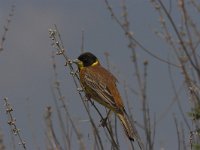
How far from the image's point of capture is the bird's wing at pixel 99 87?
7.92 m

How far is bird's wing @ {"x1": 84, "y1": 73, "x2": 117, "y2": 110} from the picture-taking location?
7.92 metres

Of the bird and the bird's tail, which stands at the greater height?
the bird

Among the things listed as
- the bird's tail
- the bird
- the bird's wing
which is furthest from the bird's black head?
the bird's tail

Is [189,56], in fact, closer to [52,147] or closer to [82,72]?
[52,147]

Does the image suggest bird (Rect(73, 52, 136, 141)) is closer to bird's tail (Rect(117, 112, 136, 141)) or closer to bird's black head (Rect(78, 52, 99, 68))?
bird's tail (Rect(117, 112, 136, 141))

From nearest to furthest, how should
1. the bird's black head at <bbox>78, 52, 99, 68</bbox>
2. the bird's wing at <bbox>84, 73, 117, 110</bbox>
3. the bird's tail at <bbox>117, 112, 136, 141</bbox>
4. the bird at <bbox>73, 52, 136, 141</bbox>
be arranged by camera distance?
the bird's tail at <bbox>117, 112, 136, 141</bbox> < the bird at <bbox>73, 52, 136, 141</bbox> < the bird's wing at <bbox>84, 73, 117, 110</bbox> < the bird's black head at <bbox>78, 52, 99, 68</bbox>

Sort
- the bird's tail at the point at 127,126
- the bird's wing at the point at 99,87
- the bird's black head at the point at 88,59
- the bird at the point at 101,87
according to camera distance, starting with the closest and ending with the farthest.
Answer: the bird's tail at the point at 127,126 < the bird at the point at 101,87 < the bird's wing at the point at 99,87 < the bird's black head at the point at 88,59

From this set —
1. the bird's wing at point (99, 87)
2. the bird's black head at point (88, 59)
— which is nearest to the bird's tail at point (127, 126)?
the bird's wing at point (99, 87)

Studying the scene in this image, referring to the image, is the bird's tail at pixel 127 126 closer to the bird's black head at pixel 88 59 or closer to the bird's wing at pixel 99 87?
the bird's wing at pixel 99 87

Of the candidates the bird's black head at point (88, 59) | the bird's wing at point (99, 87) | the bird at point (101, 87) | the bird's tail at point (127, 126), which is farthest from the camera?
the bird's black head at point (88, 59)

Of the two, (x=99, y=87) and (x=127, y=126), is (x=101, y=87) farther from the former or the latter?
(x=127, y=126)

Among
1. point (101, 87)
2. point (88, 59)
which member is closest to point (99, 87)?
point (101, 87)

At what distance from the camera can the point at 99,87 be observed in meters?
8.20

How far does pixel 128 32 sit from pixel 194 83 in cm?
71
